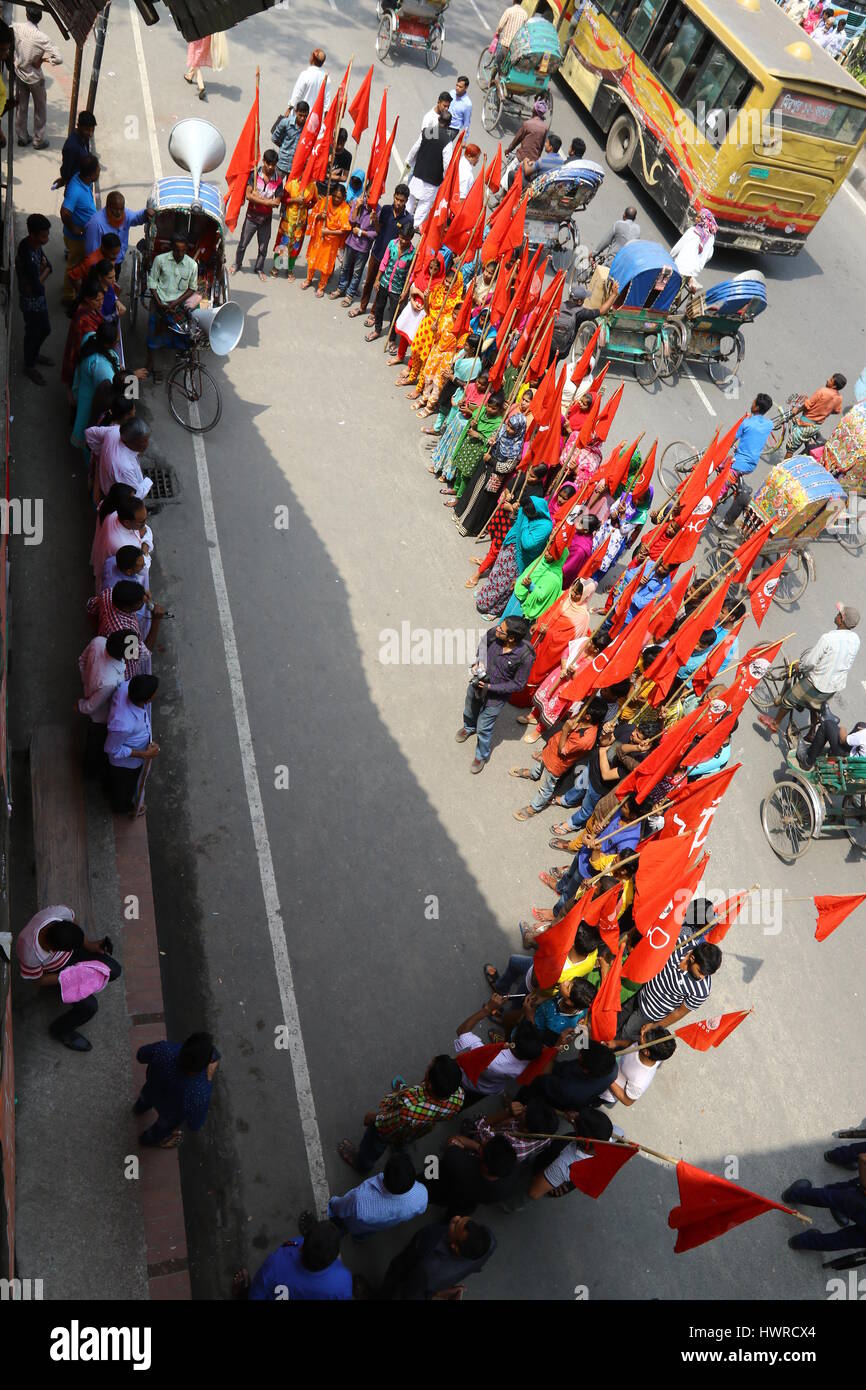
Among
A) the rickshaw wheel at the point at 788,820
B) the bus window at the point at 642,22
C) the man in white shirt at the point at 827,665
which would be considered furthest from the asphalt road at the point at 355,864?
the bus window at the point at 642,22

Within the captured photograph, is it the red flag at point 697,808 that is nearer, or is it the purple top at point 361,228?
the red flag at point 697,808

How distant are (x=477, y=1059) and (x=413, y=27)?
17.3 metres

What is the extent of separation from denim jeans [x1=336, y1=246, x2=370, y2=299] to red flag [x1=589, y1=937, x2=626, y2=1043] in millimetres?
9159

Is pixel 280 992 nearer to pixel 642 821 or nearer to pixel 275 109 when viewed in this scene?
pixel 642 821

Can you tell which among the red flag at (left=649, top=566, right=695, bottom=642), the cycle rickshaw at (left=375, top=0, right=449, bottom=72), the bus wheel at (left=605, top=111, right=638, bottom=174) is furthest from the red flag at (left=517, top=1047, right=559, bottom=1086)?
the cycle rickshaw at (left=375, top=0, right=449, bottom=72)

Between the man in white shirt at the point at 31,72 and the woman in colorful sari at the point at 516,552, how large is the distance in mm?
7370

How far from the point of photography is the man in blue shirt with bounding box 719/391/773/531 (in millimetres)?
11844

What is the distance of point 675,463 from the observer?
43.3 ft

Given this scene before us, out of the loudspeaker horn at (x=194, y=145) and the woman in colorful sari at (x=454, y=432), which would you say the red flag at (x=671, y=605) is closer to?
the woman in colorful sari at (x=454, y=432)

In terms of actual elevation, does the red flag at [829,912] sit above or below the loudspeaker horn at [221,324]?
below

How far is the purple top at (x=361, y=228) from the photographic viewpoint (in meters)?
12.4

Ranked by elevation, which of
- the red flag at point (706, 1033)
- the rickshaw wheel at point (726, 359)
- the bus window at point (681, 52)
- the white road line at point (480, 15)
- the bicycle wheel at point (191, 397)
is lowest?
the red flag at point (706, 1033)

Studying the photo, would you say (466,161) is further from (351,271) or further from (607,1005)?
(607,1005)

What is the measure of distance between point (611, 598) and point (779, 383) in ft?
23.7
